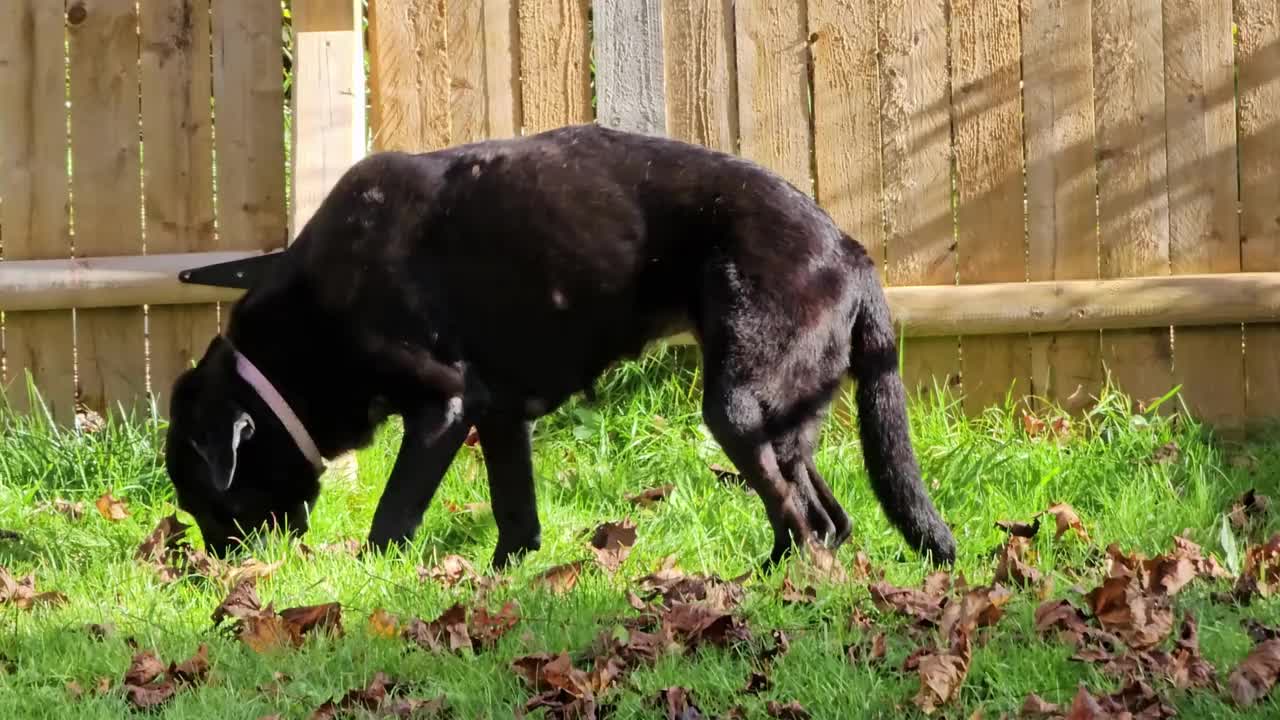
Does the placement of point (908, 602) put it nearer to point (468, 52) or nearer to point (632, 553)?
point (632, 553)

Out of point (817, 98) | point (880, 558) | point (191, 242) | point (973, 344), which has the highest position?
point (817, 98)

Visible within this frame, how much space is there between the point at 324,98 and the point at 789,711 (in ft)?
11.2

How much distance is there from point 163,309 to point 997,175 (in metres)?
3.26

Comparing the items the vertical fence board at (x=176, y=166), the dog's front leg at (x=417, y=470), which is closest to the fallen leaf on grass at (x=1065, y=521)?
the dog's front leg at (x=417, y=470)

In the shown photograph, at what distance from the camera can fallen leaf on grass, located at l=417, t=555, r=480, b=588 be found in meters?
A: 3.76

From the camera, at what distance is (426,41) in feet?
17.8

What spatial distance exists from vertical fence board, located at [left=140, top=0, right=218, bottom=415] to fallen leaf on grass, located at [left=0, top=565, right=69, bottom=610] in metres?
1.68

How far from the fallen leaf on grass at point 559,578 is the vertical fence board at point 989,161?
2270 millimetres

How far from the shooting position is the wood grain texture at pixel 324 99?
17.0 feet

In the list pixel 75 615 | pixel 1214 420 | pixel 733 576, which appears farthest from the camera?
pixel 1214 420

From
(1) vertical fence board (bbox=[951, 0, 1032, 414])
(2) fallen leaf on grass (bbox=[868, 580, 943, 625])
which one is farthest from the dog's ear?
(1) vertical fence board (bbox=[951, 0, 1032, 414])

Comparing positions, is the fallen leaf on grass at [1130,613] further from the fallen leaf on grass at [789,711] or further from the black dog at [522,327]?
the black dog at [522,327]

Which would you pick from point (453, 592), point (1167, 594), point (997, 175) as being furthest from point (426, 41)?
point (1167, 594)

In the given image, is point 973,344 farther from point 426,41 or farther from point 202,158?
point 202,158
